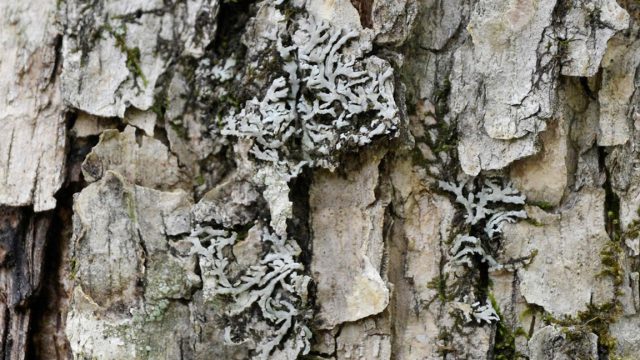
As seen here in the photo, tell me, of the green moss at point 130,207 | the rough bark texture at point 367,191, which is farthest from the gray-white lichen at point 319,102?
the green moss at point 130,207

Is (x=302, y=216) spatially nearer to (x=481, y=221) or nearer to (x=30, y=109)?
(x=481, y=221)

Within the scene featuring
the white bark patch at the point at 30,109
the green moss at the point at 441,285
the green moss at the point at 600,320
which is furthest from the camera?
the white bark patch at the point at 30,109

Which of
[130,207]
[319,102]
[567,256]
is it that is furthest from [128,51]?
[567,256]

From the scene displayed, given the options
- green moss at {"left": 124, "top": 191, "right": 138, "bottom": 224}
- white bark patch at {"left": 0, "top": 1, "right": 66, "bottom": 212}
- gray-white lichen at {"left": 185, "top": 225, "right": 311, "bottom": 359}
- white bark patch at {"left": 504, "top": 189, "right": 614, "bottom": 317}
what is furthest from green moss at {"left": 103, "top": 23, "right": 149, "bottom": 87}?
white bark patch at {"left": 504, "top": 189, "right": 614, "bottom": 317}

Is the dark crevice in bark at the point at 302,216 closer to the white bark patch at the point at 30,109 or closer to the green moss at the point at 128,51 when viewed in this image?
the green moss at the point at 128,51

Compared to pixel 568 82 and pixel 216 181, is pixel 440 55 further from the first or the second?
pixel 216 181

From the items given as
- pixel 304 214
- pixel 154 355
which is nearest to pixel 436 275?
pixel 304 214

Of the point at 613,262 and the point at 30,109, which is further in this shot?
the point at 30,109

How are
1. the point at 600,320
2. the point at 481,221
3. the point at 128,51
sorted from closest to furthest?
1. the point at 600,320
2. the point at 481,221
3. the point at 128,51

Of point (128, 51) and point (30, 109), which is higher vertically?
point (128, 51)
